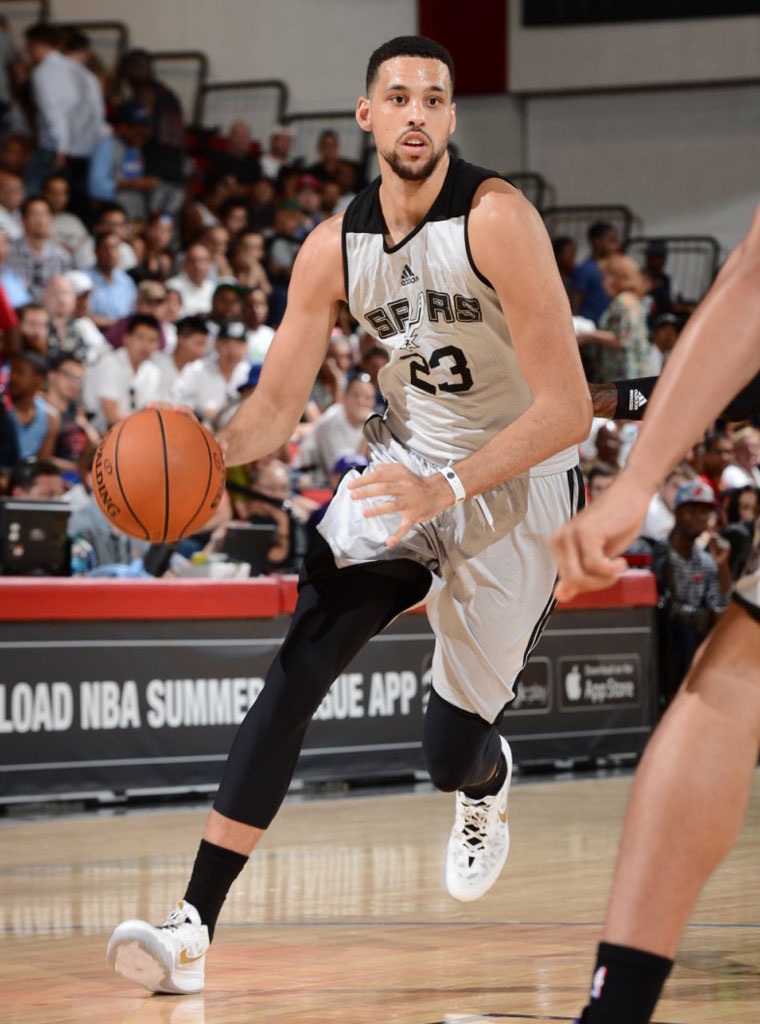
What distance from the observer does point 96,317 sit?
11977 millimetres

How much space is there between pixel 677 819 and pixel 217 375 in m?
9.19

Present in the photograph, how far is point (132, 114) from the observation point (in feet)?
51.6

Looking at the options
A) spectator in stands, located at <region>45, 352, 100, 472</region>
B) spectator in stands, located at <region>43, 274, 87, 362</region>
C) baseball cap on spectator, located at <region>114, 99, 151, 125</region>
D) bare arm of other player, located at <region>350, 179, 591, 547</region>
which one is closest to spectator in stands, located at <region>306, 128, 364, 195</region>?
baseball cap on spectator, located at <region>114, 99, 151, 125</region>

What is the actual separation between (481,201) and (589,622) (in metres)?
5.72

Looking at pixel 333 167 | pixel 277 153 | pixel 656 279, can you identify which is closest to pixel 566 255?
pixel 656 279

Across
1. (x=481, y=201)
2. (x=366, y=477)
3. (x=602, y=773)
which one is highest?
(x=481, y=201)

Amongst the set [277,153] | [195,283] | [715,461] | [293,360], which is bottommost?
[715,461]

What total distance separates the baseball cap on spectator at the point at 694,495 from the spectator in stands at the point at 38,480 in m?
3.67

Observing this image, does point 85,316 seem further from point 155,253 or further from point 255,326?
point 155,253

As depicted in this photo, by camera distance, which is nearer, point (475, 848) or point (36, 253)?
point (475, 848)

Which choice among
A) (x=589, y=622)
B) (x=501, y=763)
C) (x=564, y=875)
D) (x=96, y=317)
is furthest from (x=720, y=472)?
(x=501, y=763)

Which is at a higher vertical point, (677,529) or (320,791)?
(677,529)

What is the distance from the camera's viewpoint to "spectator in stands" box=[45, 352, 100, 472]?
9.67 meters

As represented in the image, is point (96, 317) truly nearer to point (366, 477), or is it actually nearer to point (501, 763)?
point (501, 763)
